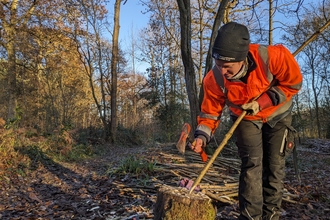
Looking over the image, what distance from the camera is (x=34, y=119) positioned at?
62.6 feet

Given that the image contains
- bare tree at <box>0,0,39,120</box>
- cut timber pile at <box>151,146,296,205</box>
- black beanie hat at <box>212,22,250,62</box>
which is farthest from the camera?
bare tree at <box>0,0,39,120</box>

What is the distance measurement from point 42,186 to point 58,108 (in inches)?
623

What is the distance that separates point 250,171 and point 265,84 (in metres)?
0.82

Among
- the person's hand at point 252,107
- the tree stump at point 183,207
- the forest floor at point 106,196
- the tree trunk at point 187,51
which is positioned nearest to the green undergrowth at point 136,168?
the forest floor at point 106,196

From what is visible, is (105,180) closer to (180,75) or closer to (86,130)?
(86,130)

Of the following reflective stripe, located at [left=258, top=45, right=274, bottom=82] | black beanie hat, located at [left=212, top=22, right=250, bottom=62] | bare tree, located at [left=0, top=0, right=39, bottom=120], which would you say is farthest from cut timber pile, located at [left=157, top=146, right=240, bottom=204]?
bare tree, located at [left=0, top=0, right=39, bottom=120]

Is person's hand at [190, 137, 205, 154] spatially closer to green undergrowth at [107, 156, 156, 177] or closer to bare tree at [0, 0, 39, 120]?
green undergrowth at [107, 156, 156, 177]

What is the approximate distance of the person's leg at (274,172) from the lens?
278 centimetres

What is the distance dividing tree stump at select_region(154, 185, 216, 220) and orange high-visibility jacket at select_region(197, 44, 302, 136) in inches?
28.6

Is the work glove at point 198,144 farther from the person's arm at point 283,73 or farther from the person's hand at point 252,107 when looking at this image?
the person's arm at point 283,73

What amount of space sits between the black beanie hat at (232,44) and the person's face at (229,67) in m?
0.05

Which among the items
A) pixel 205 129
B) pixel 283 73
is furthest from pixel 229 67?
pixel 205 129

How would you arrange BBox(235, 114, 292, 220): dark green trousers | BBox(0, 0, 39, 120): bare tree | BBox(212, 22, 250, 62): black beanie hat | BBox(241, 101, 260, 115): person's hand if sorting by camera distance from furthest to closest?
BBox(0, 0, 39, 120): bare tree < BBox(235, 114, 292, 220): dark green trousers < BBox(241, 101, 260, 115): person's hand < BBox(212, 22, 250, 62): black beanie hat

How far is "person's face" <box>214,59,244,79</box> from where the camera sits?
8.40 feet
